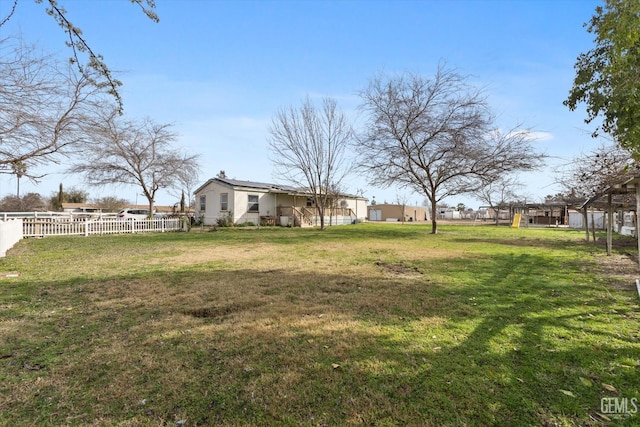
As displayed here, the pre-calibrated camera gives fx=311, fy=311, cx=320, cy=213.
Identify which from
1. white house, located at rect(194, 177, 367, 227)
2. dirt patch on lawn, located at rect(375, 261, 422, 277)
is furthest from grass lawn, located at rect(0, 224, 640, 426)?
white house, located at rect(194, 177, 367, 227)

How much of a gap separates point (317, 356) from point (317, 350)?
13cm

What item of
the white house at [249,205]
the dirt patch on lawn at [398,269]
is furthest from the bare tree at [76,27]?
the white house at [249,205]

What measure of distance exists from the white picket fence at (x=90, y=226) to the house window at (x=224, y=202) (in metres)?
4.06

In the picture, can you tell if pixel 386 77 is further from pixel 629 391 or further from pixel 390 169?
pixel 629 391

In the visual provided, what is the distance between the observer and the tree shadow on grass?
7.38ft

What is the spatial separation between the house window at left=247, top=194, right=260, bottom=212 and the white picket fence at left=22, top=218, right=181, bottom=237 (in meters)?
5.68

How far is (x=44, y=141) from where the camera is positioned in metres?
7.13

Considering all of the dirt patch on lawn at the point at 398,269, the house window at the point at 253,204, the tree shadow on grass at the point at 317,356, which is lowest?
the tree shadow on grass at the point at 317,356

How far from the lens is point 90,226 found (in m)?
16.3

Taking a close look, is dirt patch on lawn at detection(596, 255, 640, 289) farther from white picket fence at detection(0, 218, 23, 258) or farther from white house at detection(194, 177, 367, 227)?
white house at detection(194, 177, 367, 227)

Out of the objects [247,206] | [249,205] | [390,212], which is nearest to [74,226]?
[247,206]

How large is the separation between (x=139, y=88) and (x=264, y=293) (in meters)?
5.58

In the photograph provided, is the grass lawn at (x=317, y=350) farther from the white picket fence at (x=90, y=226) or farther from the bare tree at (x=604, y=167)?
the white picket fence at (x=90, y=226)

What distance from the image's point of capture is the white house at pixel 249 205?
77.8 ft
